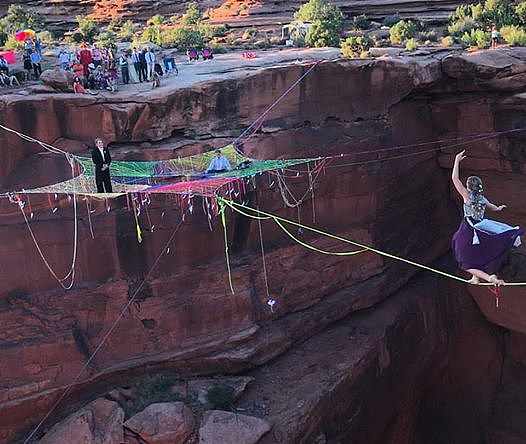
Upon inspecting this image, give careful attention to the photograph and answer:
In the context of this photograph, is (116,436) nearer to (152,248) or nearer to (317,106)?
(152,248)

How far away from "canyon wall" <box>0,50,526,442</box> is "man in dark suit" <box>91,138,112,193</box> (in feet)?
4.28

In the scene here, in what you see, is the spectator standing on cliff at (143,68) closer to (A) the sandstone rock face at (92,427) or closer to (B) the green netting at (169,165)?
(B) the green netting at (169,165)

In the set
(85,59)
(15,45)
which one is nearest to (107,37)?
(15,45)

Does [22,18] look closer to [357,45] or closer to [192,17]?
[192,17]

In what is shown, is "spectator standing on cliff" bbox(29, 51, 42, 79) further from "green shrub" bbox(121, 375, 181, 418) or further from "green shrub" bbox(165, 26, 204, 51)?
"green shrub" bbox(121, 375, 181, 418)

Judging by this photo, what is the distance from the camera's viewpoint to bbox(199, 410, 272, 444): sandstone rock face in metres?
11.9

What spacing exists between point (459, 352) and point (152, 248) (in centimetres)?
898

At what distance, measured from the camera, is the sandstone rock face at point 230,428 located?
11.9 metres

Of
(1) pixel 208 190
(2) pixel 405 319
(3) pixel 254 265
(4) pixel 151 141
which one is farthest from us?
(2) pixel 405 319

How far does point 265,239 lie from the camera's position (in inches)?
543

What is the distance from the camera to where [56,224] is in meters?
12.0

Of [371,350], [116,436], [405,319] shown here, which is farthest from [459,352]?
[116,436]

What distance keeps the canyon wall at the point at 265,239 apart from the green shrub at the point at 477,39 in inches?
73.5

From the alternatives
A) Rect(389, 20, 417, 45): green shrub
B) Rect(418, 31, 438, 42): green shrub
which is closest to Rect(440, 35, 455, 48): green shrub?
Rect(418, 31, 438, 42): green shrub
